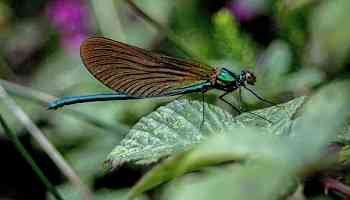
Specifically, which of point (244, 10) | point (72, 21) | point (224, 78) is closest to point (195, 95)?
point (224, 78)

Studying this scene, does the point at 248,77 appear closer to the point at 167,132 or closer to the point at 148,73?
the point at 148,73

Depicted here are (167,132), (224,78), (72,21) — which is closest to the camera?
(167,132)

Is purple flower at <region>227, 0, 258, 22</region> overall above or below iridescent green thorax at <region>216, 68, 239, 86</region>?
above

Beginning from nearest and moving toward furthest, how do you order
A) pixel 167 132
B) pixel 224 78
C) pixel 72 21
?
1. pixel 167 132
2. pixel 224 78
3. pixel 72 21

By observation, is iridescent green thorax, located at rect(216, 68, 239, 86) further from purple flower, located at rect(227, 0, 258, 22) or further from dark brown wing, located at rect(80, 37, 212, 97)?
purple flower, located at rect(227, 0, 258, 22)

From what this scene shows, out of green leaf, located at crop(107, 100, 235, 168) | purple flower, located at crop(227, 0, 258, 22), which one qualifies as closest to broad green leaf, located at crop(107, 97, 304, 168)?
green leaf, located at crop(107, 100, 235, 168)

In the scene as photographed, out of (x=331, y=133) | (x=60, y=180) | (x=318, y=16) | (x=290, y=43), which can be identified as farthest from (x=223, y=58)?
(x=331, y=133)

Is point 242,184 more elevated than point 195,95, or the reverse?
point 242,184

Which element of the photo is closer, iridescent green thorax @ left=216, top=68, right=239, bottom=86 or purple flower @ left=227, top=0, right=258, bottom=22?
iridescent green thorax @ left=216, top=68, right=239, bottom=86
